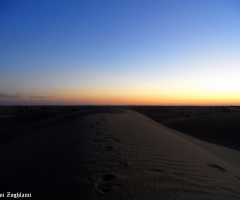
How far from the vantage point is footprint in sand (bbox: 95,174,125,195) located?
2742 mm

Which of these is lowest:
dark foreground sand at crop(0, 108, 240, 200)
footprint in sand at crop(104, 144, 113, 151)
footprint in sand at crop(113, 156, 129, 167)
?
dark foreground sand at crop(0, 108, 240, 200)

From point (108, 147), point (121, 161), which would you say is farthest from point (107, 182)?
point (108, 147)

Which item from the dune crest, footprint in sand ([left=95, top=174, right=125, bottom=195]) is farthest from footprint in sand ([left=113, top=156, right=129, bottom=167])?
footprint in sand ([left=95, top=174, right=125, bottom=195])

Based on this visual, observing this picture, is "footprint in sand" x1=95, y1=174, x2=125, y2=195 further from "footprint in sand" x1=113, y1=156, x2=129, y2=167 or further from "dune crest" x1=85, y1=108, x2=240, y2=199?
"footprint in sand" x1=113, y1=156, x2=129, y2=167

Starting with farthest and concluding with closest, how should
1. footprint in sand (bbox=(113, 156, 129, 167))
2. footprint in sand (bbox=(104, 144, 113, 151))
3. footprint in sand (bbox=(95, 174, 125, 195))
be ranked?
1. footprint in sand (bbox=(104, 144, 113, 151))
2. footprint in sand (bbox=(113, 156, 129, 167))
3. footprint in sand (bbox=(95, 174, 125, 195))

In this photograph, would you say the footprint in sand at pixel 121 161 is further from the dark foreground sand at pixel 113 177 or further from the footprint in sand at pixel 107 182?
the footprint in sand at pixel 107 182

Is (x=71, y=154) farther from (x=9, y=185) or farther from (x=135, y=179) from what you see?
(x=135, y=179)

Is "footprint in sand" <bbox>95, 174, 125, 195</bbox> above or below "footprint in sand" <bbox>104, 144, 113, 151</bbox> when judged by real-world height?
below

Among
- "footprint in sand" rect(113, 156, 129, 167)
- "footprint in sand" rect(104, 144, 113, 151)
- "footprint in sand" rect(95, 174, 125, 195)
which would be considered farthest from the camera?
"footprint in sand" rect(104, 144, 113, 151)

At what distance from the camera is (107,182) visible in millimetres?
2996

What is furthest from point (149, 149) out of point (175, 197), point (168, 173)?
point (175, 197)

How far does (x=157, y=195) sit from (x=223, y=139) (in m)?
14.4

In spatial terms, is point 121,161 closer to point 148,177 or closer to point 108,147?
point 148,177

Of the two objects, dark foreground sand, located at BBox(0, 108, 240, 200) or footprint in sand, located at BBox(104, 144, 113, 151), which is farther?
footprint in sand, located at BBox(104, 144, 113, 151)
